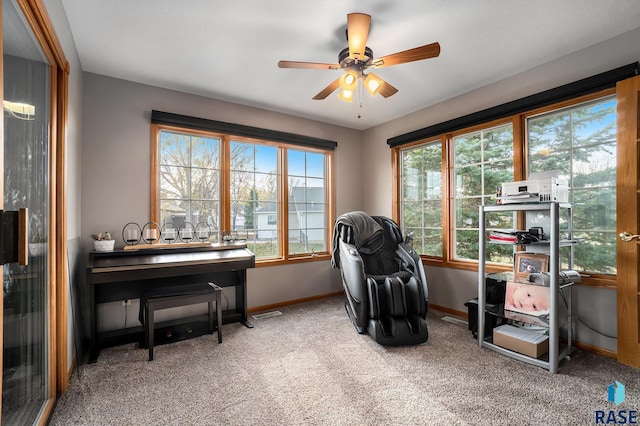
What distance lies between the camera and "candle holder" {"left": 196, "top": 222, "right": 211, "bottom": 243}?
3338 millimetres

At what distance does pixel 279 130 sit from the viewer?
395 cm

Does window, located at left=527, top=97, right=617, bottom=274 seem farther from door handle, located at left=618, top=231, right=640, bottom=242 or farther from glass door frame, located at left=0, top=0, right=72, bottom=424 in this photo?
glass door frame, located at left=0, top=0, right=72, bottom=424

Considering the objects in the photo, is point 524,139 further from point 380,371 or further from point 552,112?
point 380,371

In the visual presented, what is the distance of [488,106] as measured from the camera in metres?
3.18

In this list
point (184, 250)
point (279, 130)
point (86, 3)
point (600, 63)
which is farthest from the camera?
point (279, 130)

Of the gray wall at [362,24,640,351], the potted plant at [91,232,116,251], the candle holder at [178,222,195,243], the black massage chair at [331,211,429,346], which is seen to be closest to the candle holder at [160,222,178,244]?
the candle holder at [178,222,195,243]

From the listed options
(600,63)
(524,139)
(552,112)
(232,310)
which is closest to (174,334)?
(232,310)

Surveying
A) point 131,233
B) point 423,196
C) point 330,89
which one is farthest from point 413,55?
point 131,233

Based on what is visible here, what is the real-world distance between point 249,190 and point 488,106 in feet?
9.60

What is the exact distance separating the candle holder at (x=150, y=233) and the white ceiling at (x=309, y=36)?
149 cm

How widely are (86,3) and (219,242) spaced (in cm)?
236

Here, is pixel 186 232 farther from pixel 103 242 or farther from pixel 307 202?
pixel 307 202

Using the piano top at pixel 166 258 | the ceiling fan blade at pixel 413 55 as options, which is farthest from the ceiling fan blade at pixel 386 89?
the piano top at pixel 166 258

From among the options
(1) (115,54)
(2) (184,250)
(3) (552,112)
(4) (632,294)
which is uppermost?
(1) (115,54)
